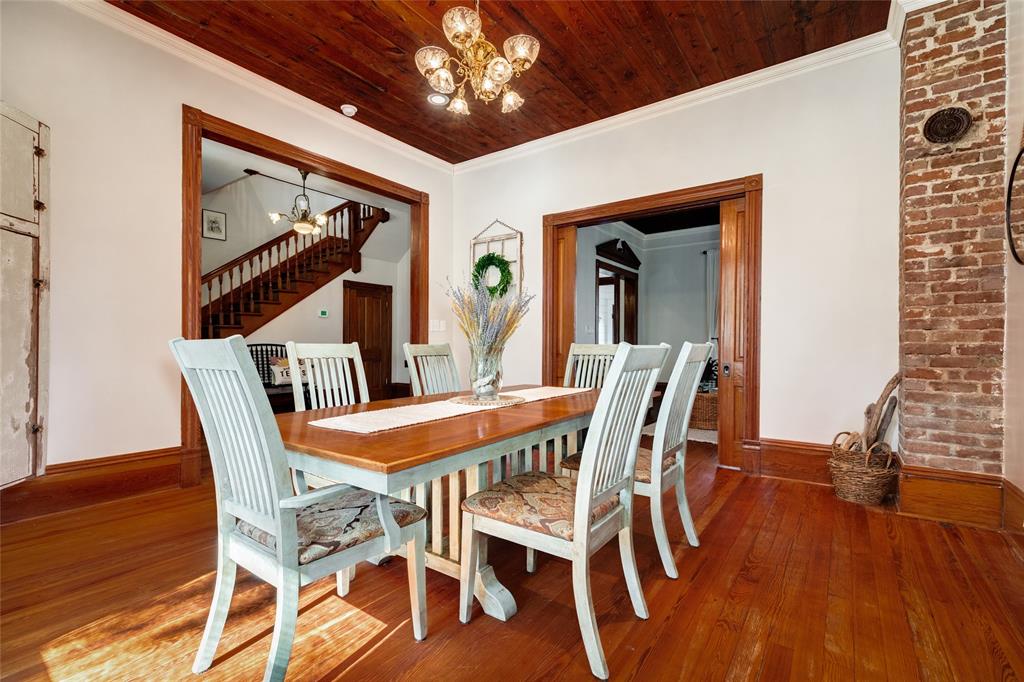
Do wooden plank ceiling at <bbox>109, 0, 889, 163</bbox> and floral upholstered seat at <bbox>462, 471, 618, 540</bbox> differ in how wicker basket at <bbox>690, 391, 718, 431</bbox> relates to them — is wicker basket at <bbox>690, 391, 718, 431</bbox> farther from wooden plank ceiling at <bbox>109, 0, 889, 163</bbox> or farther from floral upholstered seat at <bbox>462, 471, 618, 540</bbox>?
floral upholstered seat at <bbox>462, 471, 618, 540</bbox>

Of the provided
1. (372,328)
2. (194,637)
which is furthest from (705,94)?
(372,328)

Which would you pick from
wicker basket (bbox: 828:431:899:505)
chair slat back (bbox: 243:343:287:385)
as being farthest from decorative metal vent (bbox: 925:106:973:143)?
chair slat back (bbox: 243:343:287:385)

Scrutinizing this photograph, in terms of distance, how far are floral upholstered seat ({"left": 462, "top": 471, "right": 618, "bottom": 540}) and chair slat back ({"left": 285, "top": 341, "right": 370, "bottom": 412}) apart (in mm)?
972

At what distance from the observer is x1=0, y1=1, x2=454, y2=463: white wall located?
101 inches

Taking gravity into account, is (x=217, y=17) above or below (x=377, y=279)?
above

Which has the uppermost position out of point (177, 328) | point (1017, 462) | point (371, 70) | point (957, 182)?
point (371, 70)

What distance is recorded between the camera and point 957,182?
2.49 metres

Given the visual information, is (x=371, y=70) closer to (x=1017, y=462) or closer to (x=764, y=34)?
(x=764, y=34)

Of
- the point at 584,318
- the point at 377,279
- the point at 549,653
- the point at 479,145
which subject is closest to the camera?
the point at 549,653

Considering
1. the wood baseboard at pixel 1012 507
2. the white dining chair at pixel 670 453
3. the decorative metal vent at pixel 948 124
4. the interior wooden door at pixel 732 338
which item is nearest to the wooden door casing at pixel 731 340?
the interior wooden door at pixel 732 338

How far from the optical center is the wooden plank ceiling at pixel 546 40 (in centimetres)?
268

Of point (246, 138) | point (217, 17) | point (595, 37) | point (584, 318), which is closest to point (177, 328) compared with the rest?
point (246, 138)

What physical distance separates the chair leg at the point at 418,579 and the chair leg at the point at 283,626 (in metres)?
0.38

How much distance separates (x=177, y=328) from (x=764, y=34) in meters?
4.20
